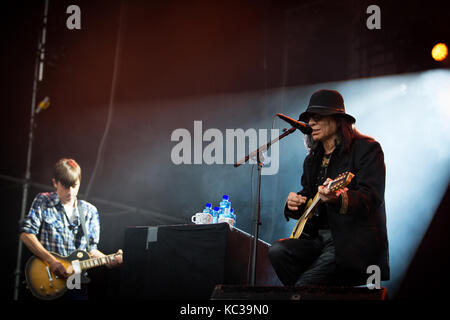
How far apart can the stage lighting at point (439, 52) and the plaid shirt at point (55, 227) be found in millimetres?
4227

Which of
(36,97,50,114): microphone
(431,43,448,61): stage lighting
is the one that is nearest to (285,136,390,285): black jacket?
(431,43,448,61): stage lighting

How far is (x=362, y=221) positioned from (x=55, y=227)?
3.37m

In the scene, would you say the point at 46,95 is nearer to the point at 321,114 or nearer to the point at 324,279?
the point at 321,114

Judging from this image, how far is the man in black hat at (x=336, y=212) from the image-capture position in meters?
2.66

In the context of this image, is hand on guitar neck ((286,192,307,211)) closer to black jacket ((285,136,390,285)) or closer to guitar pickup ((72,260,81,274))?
black jacket ((285,136,390,285))

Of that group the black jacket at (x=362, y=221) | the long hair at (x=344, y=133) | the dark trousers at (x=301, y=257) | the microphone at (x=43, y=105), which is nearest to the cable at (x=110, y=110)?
the microphone at (x=43, y=105)

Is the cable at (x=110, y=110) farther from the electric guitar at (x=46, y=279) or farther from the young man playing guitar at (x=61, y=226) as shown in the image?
the electric guitar at (x=46, y=279)

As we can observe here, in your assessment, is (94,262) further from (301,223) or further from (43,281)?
(301,223)

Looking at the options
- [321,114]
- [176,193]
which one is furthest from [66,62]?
[321,114]

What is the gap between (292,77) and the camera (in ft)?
17.8

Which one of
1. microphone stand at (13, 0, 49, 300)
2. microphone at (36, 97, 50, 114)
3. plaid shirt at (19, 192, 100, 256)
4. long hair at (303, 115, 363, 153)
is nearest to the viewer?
long hair at (303, 115, 363, 153)

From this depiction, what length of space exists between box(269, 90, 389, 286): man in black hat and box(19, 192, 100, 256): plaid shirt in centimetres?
271

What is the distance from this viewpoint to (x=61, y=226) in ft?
15.6

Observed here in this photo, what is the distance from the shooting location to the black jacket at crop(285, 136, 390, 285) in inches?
104
